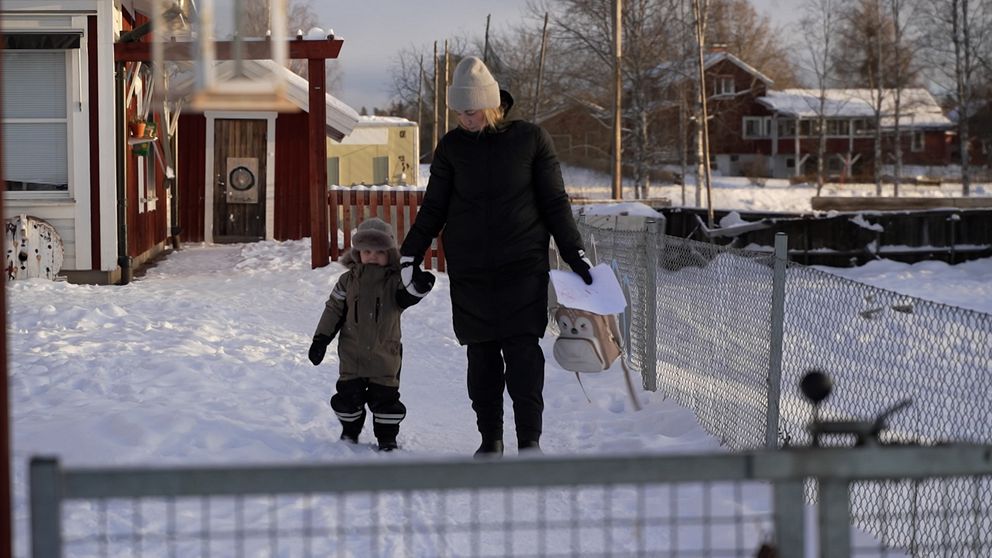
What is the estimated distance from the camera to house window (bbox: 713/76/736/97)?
213 feet

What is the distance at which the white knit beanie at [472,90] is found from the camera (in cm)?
548

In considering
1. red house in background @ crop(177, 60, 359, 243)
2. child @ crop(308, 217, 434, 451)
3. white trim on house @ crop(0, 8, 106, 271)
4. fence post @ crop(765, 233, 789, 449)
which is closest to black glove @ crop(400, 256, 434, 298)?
child @ crop(308, 217, 434, 451)

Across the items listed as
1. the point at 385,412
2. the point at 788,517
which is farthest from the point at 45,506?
the point at 385,412

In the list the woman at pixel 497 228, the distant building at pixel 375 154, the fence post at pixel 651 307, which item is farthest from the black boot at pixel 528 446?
the distant building at pixel 375 154

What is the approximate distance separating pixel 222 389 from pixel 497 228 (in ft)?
9.01

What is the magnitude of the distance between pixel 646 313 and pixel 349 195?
826 cm

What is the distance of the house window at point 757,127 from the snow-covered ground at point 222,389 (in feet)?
193

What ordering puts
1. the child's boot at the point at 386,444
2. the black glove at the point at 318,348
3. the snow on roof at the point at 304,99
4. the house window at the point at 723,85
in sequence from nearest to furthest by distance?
the black glove at the point at 318,348 < the child's boot at the point at 386,444 < the snow on roof at the point at 304,99 < the house window at the point at 723,85

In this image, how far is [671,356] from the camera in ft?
27.8

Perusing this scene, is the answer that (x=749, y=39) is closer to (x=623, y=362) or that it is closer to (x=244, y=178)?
(x=244, y=178)

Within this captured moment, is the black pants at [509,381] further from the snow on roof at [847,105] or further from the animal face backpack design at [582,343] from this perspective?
the snow on roof at [847,105]

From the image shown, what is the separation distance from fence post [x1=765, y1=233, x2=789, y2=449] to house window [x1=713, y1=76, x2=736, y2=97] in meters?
60.0

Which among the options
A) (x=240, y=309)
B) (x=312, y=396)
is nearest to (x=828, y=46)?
(x=240, y=309)

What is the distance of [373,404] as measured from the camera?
600cm
